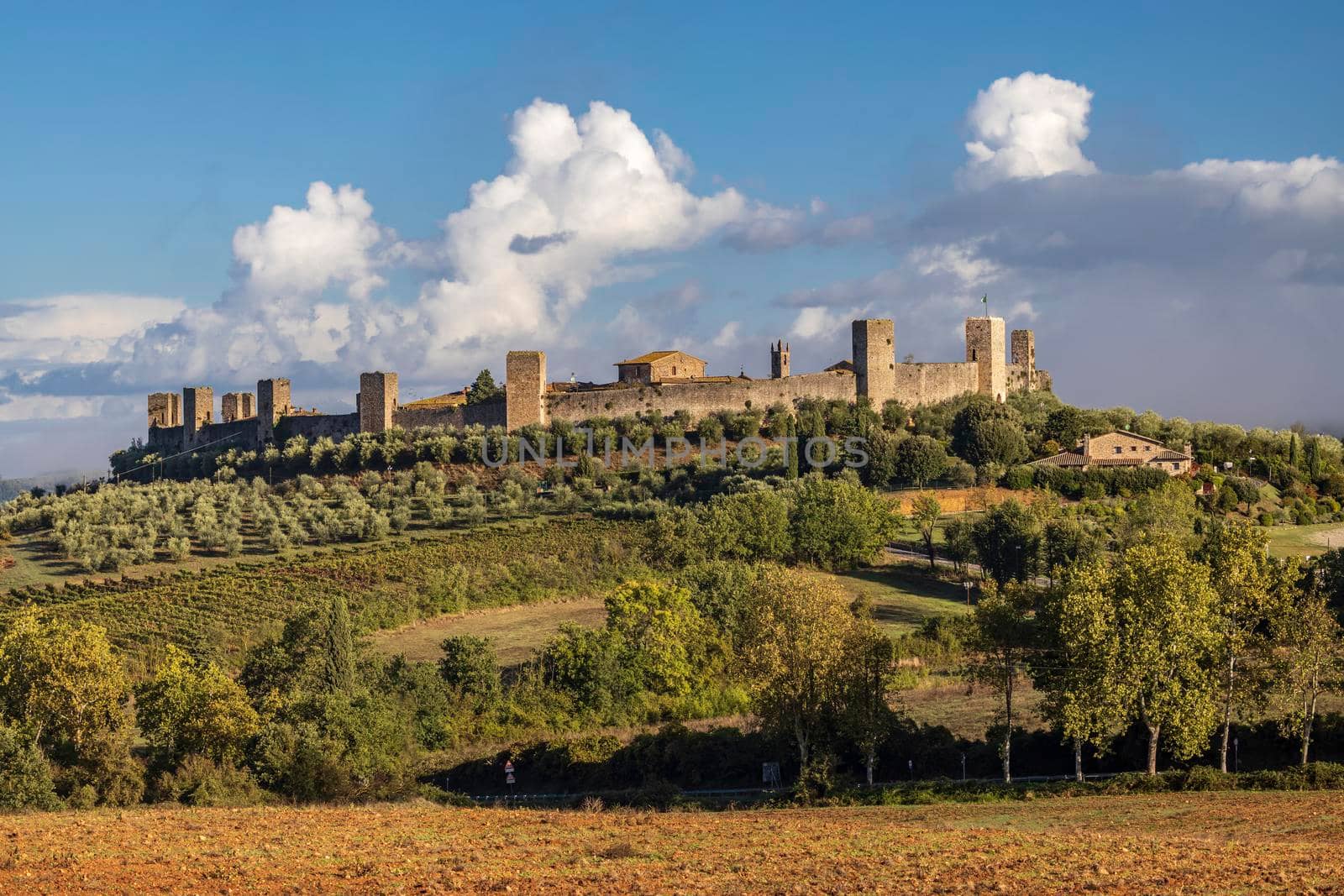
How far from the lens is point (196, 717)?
2444 cm

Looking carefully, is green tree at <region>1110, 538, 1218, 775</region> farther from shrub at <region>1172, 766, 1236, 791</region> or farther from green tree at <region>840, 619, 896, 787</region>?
green tree at <region>840, 619, 896, 787</region>

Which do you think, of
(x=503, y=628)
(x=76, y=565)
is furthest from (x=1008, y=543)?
(x=76, y=565)

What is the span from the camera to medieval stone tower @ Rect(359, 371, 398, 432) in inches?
2283

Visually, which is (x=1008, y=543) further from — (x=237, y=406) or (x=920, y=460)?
(x=237, y=406)

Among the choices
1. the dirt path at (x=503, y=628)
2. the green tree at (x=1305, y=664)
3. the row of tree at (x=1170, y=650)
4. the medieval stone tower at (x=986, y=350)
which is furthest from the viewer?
the medieval stone tower at (x=986, y=350)

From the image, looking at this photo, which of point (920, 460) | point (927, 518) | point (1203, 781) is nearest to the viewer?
point (1203, 781)

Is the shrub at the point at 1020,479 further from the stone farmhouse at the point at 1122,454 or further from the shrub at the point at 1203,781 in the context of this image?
the shrub at the point at 1203,781

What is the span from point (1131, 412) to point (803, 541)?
847 inches

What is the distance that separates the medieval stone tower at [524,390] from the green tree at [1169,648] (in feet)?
113

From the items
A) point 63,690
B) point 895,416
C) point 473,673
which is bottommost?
point 473,673

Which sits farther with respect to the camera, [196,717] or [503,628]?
[503,628]

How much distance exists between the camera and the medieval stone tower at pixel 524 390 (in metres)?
56.3

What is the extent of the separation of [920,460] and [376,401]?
2166 centimetres

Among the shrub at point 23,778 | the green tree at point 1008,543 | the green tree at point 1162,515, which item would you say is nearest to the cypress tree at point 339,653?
the shrub at point 23,778
